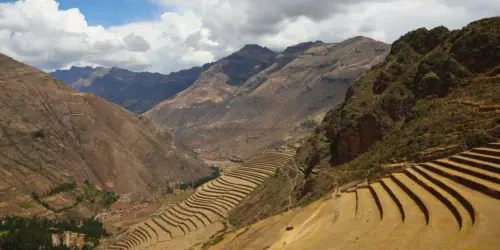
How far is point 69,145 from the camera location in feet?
389

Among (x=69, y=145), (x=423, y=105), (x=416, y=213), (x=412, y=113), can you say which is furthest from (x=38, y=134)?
(x=416, y=213)

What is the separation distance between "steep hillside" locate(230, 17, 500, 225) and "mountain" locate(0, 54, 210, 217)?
73.5 meters

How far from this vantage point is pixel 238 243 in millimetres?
30234

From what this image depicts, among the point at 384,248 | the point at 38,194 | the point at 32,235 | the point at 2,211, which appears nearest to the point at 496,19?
the point at 384,248

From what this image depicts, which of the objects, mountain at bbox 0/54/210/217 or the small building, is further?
mountain at bbox 0/54/210/217

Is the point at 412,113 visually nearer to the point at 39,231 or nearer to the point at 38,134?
the point at 39,231

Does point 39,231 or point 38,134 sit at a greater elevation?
point 38,134

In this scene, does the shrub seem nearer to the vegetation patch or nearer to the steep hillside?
the vegetation patch

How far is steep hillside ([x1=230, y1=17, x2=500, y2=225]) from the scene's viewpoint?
87.6 ft

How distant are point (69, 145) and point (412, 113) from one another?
112 m

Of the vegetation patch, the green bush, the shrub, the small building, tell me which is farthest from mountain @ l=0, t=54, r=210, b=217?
the small building

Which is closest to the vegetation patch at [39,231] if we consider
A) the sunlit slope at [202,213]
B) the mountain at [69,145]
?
the mountain at [69,145]

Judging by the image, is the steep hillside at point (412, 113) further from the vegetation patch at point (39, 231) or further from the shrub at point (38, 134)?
the shrub at point (38, 134)

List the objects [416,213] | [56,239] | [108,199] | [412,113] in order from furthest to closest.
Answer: [108,199] < [56,239] < [412,113] < [416,213]
